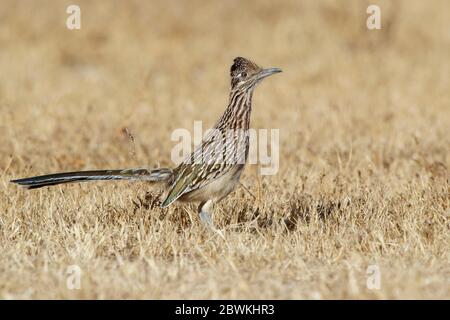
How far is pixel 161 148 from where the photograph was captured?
873cm

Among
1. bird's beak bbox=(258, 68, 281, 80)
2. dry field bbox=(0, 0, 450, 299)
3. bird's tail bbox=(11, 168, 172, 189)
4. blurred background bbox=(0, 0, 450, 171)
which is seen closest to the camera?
dry field bbox=(0, 0, 450, 299)

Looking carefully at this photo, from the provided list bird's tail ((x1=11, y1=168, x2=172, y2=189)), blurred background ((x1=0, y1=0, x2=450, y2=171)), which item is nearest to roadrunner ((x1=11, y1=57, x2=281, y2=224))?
bird's tail ((x1=11, y1=168, x2=172, y2=189))

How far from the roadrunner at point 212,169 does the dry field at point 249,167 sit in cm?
23

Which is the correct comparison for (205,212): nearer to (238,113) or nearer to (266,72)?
(238,113)

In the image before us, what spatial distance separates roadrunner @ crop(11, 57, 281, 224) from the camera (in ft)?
18.3

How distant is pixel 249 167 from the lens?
26.2 feet

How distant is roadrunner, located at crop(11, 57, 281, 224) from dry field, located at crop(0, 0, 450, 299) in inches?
9.0

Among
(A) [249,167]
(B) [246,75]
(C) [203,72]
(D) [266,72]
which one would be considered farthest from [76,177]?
(C) [203,72]

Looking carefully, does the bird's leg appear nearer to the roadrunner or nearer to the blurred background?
the roadrunner

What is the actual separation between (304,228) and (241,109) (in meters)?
0.87

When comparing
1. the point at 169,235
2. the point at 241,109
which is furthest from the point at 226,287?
the point at 241,109

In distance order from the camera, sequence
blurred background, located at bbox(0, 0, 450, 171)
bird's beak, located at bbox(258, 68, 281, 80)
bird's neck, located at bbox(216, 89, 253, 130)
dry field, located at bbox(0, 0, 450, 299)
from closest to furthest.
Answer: dry field, located at bbox(0, 0, 450, 299) < bird's neck, located at bbox(216, 89, 253, 130) < bird's beak, located at bbox(258, 68, 281, 80) < blurred background, located at bbox(0, 0, 450, 171)

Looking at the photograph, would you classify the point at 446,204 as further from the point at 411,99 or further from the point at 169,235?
the point at 411,99

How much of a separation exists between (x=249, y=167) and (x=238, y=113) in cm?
225
